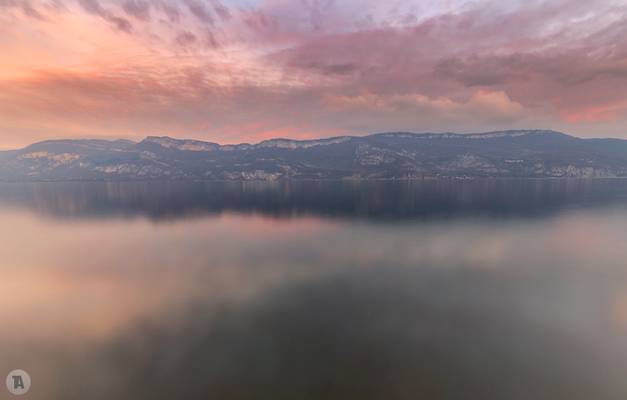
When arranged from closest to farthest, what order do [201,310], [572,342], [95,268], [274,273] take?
[572,342], [201,310], [274,273], [95,268]

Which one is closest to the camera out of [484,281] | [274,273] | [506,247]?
[484,281]

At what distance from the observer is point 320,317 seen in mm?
44094

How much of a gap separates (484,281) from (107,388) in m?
63.1

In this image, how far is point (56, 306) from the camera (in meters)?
50.0

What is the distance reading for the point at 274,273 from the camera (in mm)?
64375

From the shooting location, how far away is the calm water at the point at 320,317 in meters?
31.5

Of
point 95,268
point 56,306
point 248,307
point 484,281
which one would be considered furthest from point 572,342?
point 95,268

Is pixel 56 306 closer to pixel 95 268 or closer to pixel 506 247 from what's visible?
pixel 95 268

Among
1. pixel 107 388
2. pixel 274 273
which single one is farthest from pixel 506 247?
pixel 107 388

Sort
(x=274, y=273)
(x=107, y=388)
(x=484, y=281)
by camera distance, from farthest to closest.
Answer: (x=274, y=273) < (x=484, y=281) < (x=107, y=388)

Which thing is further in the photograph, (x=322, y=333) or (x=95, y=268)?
(x=95, y=268)

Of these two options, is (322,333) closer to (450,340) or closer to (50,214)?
(450,340)

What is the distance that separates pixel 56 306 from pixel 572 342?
78937 millimetres

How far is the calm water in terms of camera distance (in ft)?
103
